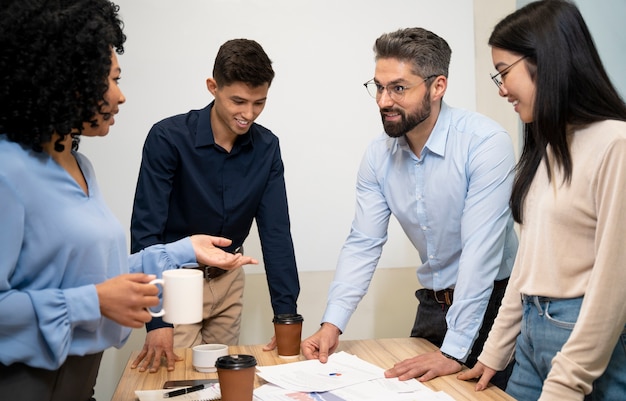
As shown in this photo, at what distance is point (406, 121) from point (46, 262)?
1.37 m

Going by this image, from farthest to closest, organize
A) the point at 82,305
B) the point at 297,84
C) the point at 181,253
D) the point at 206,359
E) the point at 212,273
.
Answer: the point at 297,84 → the point at 212,273 → the point at 206,359 → the point at 181,253 → the point at 82,305

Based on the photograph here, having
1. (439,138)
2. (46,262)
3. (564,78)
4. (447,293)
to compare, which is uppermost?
(564,78)

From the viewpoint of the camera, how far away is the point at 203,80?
3355 millimetres

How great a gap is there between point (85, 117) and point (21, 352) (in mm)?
472

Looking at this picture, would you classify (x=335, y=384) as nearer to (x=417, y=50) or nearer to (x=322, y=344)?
(x=322, y=344)

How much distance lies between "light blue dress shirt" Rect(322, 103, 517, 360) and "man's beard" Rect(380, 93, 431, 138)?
0.19 ft

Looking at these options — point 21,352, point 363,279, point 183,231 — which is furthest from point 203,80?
point 21,352

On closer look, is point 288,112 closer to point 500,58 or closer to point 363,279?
point 363,279

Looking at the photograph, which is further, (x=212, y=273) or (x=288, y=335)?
(x=212, y=273)

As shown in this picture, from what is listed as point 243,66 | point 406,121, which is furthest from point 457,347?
point 243,66

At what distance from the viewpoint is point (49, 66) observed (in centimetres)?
125

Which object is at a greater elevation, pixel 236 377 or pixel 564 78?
pixel 564 78

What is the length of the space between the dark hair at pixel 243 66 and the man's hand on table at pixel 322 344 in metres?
0.95

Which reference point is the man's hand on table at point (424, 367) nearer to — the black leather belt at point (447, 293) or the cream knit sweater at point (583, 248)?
the cream knit sweater at point (583, 248)
